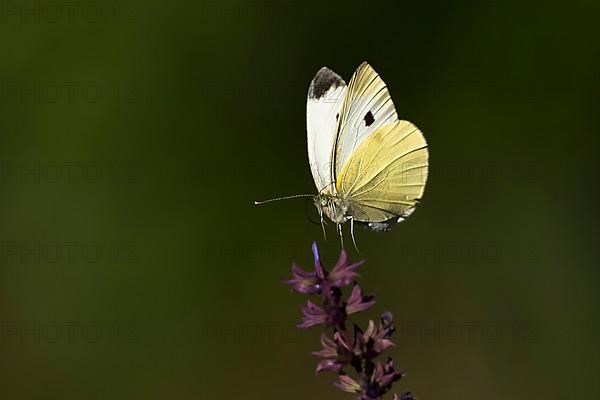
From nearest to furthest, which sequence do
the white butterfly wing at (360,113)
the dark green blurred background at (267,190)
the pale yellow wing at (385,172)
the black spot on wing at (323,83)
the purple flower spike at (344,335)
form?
the purple flower spike at (344,335) → the pale yellow wing at (385,172) → the white butterfly wing at (360,113) → the black spot on wing at (323,83) → the dark green blurred background at (267,190)

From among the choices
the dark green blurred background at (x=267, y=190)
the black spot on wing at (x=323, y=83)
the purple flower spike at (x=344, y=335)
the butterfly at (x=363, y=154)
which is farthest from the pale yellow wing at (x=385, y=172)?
the dark green blurred background at (x=267, y=190)

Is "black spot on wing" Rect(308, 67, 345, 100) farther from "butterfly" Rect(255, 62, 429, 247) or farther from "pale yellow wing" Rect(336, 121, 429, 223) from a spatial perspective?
"pale yellow wing" Rect(336, 121, 429, 223)

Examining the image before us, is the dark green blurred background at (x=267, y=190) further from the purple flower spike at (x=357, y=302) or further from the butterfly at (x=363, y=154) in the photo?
the purple flower spike at (x=357, y=302)

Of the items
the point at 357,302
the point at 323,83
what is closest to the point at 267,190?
the point at 323,83

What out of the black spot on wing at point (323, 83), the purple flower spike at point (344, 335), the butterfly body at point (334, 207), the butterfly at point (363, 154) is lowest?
the purple flower spike at point (344, 335)

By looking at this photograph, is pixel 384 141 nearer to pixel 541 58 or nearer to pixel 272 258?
pixel 272 258

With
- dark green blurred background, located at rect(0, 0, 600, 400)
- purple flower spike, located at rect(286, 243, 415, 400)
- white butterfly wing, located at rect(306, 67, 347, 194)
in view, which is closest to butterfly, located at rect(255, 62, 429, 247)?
white butterfly wing, located at rect(306, 67, 347, 194)

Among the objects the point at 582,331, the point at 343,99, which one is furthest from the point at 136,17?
the point at 582,331

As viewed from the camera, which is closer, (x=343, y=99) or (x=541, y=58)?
(x=343, y=99)
